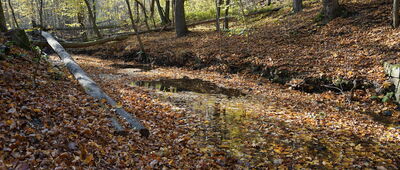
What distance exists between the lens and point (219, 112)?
8.30m

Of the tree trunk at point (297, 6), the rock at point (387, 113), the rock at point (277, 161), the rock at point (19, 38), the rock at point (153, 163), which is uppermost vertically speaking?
the tree trunk at point (297, 6)

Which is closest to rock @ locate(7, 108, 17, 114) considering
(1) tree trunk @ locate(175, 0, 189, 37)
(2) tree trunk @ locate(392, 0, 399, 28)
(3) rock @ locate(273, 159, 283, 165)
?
(3) rock @ locate(273, 159, 283, 165)

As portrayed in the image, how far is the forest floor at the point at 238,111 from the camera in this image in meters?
4.45

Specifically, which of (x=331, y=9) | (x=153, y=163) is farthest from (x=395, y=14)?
(x=153, y=163)

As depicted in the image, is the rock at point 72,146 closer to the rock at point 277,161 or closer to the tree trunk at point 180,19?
the rock at point 277,161

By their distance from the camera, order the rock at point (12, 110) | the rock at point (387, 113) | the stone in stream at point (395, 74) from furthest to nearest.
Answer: the stone in stream at point (395, 74) < the rock at point (387, 113) < the rock at point (12, 110)

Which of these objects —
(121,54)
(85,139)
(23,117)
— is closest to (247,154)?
(85,139)

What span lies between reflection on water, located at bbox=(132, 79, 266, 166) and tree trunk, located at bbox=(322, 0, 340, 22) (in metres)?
8.17

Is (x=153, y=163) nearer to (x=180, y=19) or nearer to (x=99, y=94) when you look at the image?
(x=99, y=94)

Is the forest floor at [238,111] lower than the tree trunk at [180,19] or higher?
lower

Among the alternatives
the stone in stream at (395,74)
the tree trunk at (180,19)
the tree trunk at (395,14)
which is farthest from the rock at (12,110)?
the tree trunk at (180,19)

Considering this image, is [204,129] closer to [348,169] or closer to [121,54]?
[348,169]

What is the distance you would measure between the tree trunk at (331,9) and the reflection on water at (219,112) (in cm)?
817

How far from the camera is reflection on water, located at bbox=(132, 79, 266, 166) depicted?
19.0 ft
